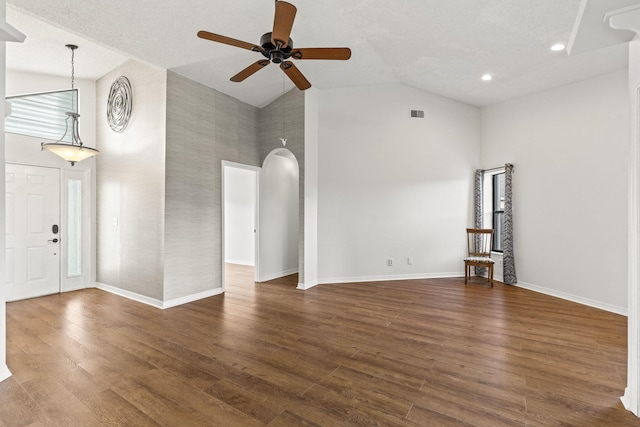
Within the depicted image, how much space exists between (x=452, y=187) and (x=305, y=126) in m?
3.30

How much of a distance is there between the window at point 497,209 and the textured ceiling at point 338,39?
5.60 feet

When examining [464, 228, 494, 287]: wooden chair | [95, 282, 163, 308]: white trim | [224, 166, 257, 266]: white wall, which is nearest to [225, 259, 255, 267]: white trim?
[224, 166, 257, 266]: white wall

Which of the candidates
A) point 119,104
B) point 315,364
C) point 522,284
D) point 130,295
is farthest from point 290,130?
point 522,284

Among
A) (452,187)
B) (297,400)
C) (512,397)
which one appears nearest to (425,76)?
(452,187)

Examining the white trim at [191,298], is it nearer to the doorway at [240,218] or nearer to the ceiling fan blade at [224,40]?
the doorway at [240,218]

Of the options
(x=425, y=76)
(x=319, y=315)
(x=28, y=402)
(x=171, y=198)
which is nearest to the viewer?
(x=28, y=402)

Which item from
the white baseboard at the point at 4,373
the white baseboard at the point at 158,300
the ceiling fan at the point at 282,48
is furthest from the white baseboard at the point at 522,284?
the ceiling fan at the point at 282,48

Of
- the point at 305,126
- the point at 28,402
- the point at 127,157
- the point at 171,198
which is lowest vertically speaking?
the point at 28,402

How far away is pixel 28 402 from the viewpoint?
213 cm

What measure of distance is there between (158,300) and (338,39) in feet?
14.5

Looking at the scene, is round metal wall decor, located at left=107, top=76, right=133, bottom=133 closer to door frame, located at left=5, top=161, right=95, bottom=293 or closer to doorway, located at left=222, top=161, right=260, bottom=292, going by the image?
door frame, located at left=5, top=161, right=95, bottom=293

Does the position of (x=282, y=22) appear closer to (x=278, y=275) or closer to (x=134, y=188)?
(x=134, y=188)

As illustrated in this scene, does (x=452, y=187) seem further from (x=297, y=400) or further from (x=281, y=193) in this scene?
(x=297, y=400)

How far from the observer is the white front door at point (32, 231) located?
4.59 meters
